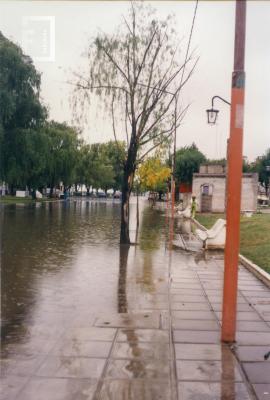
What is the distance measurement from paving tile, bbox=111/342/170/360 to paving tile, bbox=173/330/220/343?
330mm

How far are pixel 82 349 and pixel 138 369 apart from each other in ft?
2.80

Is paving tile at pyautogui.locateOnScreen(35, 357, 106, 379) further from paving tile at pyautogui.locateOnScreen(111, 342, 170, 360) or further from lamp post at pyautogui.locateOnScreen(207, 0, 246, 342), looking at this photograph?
lamp post at pyautogui.locateOnScreen(207, 0, 246, 342)

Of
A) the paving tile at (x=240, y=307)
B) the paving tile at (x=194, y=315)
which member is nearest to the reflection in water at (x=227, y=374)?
the paving tile at (x=194, y=315)

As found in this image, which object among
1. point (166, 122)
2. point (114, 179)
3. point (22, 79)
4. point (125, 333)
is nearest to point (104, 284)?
point (125, 333)

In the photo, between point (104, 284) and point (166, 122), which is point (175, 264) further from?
point (166, 122)

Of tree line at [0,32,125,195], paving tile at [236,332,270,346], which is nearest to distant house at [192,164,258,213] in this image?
tree line at [0,32,125,195]

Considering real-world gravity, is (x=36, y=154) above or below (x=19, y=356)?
above

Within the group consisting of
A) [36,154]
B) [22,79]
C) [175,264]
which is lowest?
[175,264]

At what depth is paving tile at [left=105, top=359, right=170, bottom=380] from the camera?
482 cm

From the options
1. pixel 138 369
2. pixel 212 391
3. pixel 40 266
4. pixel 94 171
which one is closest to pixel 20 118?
pixel 40 266

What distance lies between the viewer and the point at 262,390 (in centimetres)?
453

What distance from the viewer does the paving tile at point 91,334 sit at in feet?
19.9

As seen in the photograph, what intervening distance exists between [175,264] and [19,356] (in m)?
7.50

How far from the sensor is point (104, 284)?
31.6ft
